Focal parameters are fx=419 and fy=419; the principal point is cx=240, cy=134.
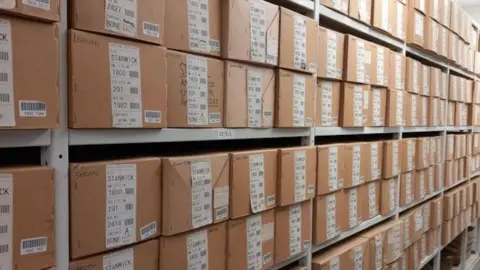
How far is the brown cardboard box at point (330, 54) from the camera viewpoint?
5.46ft

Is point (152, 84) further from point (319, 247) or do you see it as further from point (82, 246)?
point (319, 247)

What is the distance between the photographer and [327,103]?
175 cm

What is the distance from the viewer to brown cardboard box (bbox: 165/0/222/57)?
106cm

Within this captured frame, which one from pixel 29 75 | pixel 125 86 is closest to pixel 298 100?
pixel 125 86

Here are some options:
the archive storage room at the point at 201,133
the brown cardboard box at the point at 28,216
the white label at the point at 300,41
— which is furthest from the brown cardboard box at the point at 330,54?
the brown cardboard box at the point at 28,216

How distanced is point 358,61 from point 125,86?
1250 millimetres

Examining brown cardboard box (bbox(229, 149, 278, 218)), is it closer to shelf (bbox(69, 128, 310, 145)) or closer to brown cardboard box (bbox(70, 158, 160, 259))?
shelf (bbox(69, 128, 310, 145))

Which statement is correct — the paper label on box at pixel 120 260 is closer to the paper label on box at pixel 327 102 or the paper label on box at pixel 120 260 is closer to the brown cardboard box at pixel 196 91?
the brown cardboard box at pixel 196 91

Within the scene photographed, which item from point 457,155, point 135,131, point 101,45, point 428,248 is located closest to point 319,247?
point 135,131

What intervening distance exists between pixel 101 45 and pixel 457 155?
129 inches

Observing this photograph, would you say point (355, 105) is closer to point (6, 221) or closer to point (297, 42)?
point (297, 42)

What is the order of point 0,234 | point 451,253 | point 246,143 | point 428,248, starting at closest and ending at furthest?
point 0,234
point 246,143
point 428,248
point 451,253

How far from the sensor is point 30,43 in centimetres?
77

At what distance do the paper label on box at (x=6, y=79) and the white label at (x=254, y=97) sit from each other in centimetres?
71
